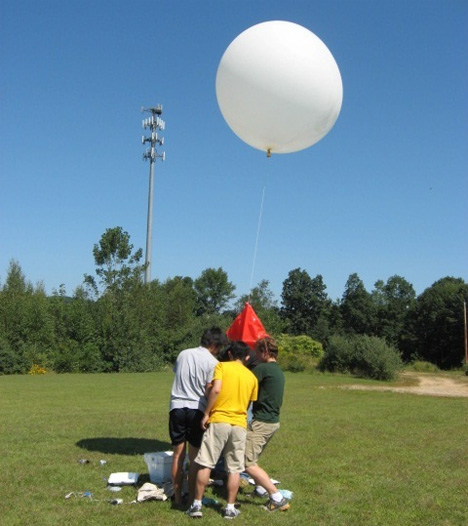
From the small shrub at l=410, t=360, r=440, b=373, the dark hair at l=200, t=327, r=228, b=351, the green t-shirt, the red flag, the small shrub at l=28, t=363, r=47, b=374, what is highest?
the red flag

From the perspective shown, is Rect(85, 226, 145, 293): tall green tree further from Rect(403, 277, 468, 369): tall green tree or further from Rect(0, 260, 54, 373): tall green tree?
Rect(403, 277, 468, 369): tall green tree

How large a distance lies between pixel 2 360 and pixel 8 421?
18.9m

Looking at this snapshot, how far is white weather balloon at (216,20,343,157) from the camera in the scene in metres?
6.99

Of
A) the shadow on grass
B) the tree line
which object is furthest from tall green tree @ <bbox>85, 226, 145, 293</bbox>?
the shadow on grass

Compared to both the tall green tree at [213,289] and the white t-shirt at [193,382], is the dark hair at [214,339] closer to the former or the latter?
the white t-shirt at [193,382]

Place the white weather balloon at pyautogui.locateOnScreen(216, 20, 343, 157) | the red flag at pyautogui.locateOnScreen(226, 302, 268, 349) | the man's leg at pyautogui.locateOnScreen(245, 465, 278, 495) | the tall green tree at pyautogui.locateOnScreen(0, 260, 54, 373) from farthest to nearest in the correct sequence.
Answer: the tall green tree at pyautogui.locateOnScreen(0, 260, 54, 373) < the red flag at pyautogui.locateOnScreen(226, 302, 268, 349) < the white weather balloon at pyautogui.locateOnScreen(216, 20, 343, 157) < the man's leg at pyautogui.locateOnScreen(245, 465, 278, 495)

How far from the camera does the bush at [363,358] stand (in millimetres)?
25391

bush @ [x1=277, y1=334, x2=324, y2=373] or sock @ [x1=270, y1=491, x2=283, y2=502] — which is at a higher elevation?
bush @ [x1=277, y1=334, x2=324, y2=373]

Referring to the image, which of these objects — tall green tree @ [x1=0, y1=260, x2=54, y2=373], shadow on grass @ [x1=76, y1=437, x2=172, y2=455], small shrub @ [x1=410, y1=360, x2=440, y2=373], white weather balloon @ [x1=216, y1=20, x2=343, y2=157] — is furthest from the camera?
small shrub @ [x1=410, y1=360, x2=440, y2=373]

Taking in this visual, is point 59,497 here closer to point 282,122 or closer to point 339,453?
point 339,453

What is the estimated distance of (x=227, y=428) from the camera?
5.17 meters

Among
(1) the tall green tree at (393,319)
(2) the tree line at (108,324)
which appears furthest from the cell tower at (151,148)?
(1) the tall green tree at (393,319)

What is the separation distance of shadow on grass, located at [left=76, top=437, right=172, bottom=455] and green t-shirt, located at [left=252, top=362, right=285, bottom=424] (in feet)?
9.22

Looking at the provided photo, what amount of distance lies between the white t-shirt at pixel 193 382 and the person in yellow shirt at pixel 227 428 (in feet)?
0.70
